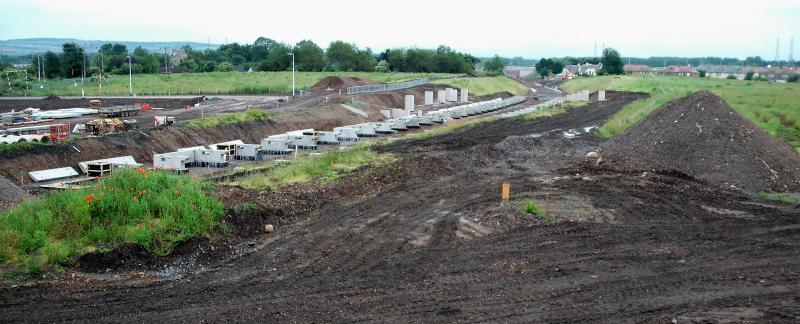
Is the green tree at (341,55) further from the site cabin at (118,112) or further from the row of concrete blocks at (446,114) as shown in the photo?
the site cabin at (118,112)

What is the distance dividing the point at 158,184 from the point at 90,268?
3.50 m

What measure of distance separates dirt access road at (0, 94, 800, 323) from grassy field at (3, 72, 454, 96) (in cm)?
5880

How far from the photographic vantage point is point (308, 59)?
10631 cm

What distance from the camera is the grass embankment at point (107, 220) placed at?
1443cm

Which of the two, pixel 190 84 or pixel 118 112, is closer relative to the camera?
pixel 118 112

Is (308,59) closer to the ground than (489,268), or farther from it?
farther from it

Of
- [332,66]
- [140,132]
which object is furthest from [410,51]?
[140,132]

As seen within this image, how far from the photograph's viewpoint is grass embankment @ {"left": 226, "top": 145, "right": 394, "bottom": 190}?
77.7ft

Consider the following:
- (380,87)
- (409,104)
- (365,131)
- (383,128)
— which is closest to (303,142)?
(365,131)

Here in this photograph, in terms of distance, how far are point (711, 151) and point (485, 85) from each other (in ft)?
206

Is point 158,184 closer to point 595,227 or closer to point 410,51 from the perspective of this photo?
point 595,227

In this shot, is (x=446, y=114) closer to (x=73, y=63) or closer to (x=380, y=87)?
(x=380, y=87)

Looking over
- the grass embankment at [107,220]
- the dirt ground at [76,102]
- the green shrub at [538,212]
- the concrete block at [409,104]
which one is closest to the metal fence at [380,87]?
the concrete block at [409,104]

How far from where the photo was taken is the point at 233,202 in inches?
733
